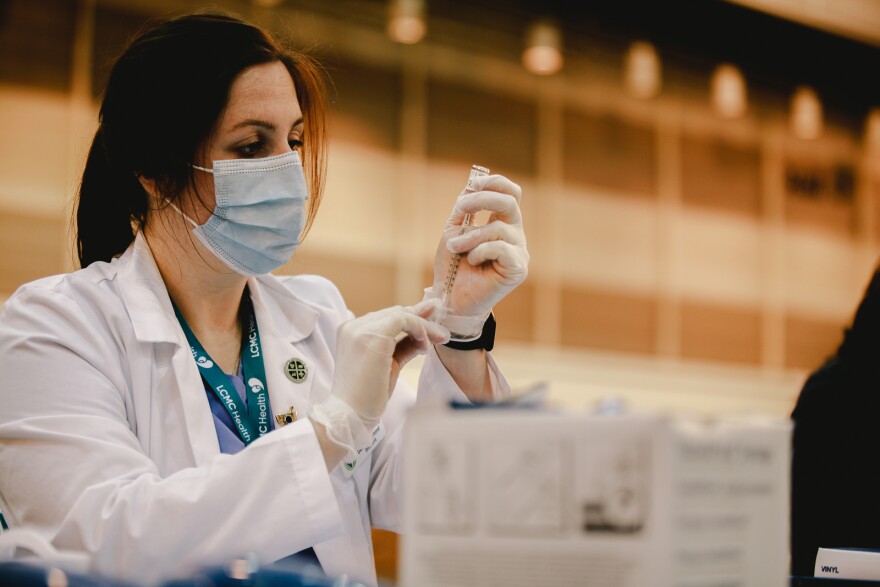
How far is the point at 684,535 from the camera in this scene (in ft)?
1.92

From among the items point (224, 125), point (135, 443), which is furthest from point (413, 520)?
point (224, 125)

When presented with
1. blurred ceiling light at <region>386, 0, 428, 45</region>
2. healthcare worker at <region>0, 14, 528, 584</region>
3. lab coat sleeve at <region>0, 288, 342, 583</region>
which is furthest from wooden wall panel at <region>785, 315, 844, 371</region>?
lab coat sleeve at <region>0, 288, 342, 583</region>

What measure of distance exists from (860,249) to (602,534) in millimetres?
7145

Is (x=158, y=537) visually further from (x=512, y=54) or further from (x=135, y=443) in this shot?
(x=512, y=54)

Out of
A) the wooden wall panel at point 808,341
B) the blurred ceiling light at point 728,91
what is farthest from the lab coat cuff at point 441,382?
the wooden wall panel at point 808,341

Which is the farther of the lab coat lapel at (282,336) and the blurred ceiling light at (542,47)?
the blurred ceiling light at (542,47)

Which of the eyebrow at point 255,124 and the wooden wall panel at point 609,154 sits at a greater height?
the wooden wall panel at point 609,154

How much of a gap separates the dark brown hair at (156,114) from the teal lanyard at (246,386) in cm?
22

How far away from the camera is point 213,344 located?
1.65 metres

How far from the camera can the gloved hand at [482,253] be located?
4.76ft

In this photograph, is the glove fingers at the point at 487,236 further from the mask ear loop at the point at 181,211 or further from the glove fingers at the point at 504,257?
the mask ear loop at the point at 181,211

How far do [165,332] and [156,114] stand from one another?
1.27 ft

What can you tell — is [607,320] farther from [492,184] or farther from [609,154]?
[492,184]

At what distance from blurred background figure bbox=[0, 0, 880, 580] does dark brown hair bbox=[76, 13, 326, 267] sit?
108 inches
